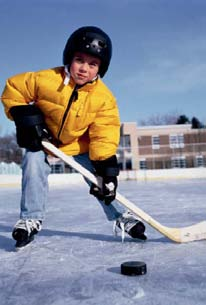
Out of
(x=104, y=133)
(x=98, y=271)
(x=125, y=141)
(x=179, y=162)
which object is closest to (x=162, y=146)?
(x=179, y=162)

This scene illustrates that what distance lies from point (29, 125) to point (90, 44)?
421 millimetres

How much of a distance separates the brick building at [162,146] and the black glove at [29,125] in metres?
24.5

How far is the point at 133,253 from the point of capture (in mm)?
1423

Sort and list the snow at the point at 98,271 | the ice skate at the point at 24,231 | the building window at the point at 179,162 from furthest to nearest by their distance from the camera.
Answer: the building window at the point at 179,162, the ice skate at the point at 24,231, the snow at the point at 98,271

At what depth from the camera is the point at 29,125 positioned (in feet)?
5.32

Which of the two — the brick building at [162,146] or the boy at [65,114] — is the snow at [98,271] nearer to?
the boy at [65,114]

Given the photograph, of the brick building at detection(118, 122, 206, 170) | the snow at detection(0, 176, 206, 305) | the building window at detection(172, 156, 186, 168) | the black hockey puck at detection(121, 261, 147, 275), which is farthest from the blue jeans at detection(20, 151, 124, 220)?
the building window at detection(172, 156, 186, 168)

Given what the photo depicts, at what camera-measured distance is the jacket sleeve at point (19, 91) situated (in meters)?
1.67

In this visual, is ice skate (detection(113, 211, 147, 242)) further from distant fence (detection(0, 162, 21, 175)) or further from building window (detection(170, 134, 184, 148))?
building window (detection(170, 134, 184, 148))

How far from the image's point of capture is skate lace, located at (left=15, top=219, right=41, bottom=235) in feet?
5.23

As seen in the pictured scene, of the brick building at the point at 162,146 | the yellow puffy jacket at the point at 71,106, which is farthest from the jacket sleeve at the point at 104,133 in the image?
the brick building at the point at 162,146

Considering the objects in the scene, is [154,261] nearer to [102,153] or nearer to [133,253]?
[133,253]

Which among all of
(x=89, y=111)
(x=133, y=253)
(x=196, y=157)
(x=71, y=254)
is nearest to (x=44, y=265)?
(x=71, y=254)

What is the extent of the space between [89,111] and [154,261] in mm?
741
